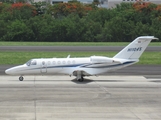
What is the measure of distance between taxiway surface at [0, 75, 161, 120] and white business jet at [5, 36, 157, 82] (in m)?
0.72

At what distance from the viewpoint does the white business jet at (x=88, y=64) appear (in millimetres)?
35750

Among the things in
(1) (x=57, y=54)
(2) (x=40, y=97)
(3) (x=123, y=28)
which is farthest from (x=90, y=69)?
(3) (x=123, y=28)

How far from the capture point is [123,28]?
89.8 m

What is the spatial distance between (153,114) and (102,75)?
17.0 m

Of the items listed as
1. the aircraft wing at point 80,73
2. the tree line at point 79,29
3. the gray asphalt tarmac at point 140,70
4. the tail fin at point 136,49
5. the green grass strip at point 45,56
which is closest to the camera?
the aircraft wing at point 80,73

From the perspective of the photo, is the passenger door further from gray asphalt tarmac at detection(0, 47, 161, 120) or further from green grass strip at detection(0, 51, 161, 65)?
green grass strip at detection(0, 51, 161, 65)

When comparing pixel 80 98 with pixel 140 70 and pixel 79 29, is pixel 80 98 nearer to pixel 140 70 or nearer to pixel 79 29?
pixel 140 70

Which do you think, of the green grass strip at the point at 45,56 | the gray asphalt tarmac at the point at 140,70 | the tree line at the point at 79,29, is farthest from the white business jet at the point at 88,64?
the tree line at the point at 79,29

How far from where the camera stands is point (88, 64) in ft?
118

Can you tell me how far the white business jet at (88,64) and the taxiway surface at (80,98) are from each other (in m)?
0.72

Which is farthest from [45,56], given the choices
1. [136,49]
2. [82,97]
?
[82,97]

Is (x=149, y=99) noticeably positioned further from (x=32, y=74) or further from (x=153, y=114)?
(x=32, y=74)

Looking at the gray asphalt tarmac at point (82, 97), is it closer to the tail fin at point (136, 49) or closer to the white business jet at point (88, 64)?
the white business jet at point (88, 64)

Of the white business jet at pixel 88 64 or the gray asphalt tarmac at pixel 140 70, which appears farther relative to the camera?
the gray asphalt tarmac at pixel 140 70
